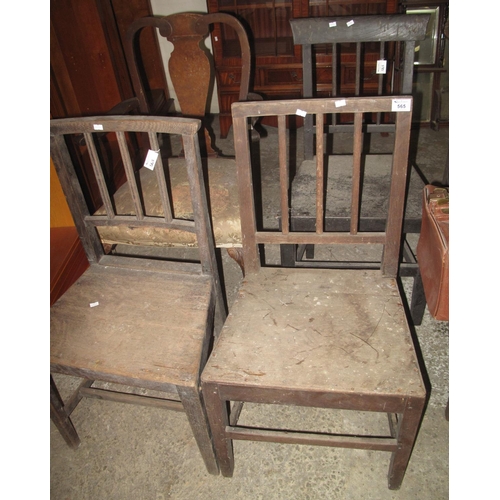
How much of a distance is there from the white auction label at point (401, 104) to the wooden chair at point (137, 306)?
510 mm

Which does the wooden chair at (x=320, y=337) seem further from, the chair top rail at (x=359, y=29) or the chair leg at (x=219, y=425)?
the chair top rail at (x=359, y=29)

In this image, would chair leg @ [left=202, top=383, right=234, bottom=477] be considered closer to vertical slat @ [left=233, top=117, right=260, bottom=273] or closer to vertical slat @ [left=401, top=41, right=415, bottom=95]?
vertical slat @ [left=233, top=117, right=260, bottom=273]

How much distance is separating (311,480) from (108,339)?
79 cm

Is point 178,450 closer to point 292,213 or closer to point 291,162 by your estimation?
point 292,213

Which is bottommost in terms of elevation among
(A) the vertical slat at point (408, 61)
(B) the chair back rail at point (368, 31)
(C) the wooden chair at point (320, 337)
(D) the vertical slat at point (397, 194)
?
(C) the wooden chair at point (320, 337)

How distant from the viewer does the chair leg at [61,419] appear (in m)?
1.27

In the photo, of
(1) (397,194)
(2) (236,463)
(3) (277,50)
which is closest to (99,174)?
(1) (397,194)

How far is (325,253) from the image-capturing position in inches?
91.1

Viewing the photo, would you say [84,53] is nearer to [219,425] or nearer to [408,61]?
[408,61]

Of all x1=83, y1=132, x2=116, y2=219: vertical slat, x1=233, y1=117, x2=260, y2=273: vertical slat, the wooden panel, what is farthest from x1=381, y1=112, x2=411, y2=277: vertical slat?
the wooden panel

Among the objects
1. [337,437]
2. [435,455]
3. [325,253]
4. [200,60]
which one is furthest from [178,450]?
[200,60]

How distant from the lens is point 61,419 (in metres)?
1.35

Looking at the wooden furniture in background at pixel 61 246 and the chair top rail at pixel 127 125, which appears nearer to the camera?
the chair top rail at pixel 127 125

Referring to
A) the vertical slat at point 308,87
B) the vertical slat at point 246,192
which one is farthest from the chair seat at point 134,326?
the vertical slat at point 308,87
